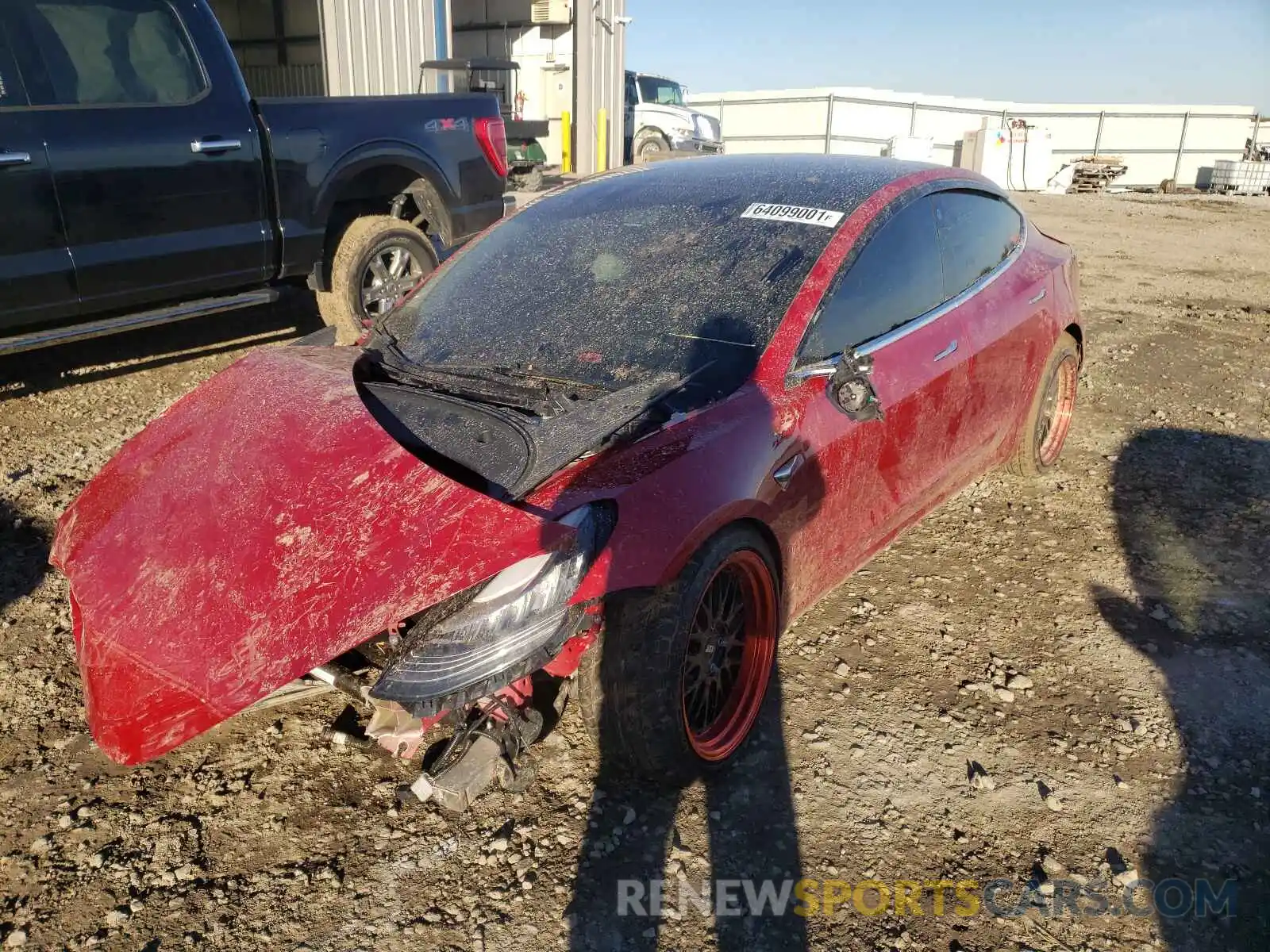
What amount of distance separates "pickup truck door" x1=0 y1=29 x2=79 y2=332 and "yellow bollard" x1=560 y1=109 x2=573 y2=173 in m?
11.3

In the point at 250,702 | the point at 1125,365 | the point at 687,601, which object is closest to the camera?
the point at 250,702

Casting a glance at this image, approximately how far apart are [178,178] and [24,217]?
0.81 m

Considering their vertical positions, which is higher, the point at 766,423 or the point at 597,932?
the point at 766,423

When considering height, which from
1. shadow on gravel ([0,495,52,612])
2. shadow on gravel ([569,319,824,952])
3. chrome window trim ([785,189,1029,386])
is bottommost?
shadow on gravel ([569,319,824,952])

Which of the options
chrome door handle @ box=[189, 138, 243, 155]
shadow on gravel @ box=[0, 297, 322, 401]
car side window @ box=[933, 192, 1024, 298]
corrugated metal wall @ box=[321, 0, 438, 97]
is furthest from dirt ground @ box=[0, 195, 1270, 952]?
corrugated metal wall @ box=[321, 0, 438, 97]

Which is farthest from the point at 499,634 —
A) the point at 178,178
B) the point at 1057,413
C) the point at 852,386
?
the point at 178,178

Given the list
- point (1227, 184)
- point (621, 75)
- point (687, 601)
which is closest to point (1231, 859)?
point (687, 601)

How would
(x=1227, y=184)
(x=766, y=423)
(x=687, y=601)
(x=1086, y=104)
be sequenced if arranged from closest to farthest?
(x=687, y=601) < (x=766, y=423) < (x=1227, y=184) < (x=1086, y=104)

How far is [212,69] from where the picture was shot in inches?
209

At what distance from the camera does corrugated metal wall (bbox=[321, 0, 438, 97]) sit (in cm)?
1068

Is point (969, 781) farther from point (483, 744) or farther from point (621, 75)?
point (621, 75)

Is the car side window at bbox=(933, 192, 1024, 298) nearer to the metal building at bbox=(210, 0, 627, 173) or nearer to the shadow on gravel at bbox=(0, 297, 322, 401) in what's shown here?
the shadow on gravel at bbox=(0, 297, 322, 401)

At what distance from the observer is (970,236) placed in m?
3.87

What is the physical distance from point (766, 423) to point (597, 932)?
137 centimetres
